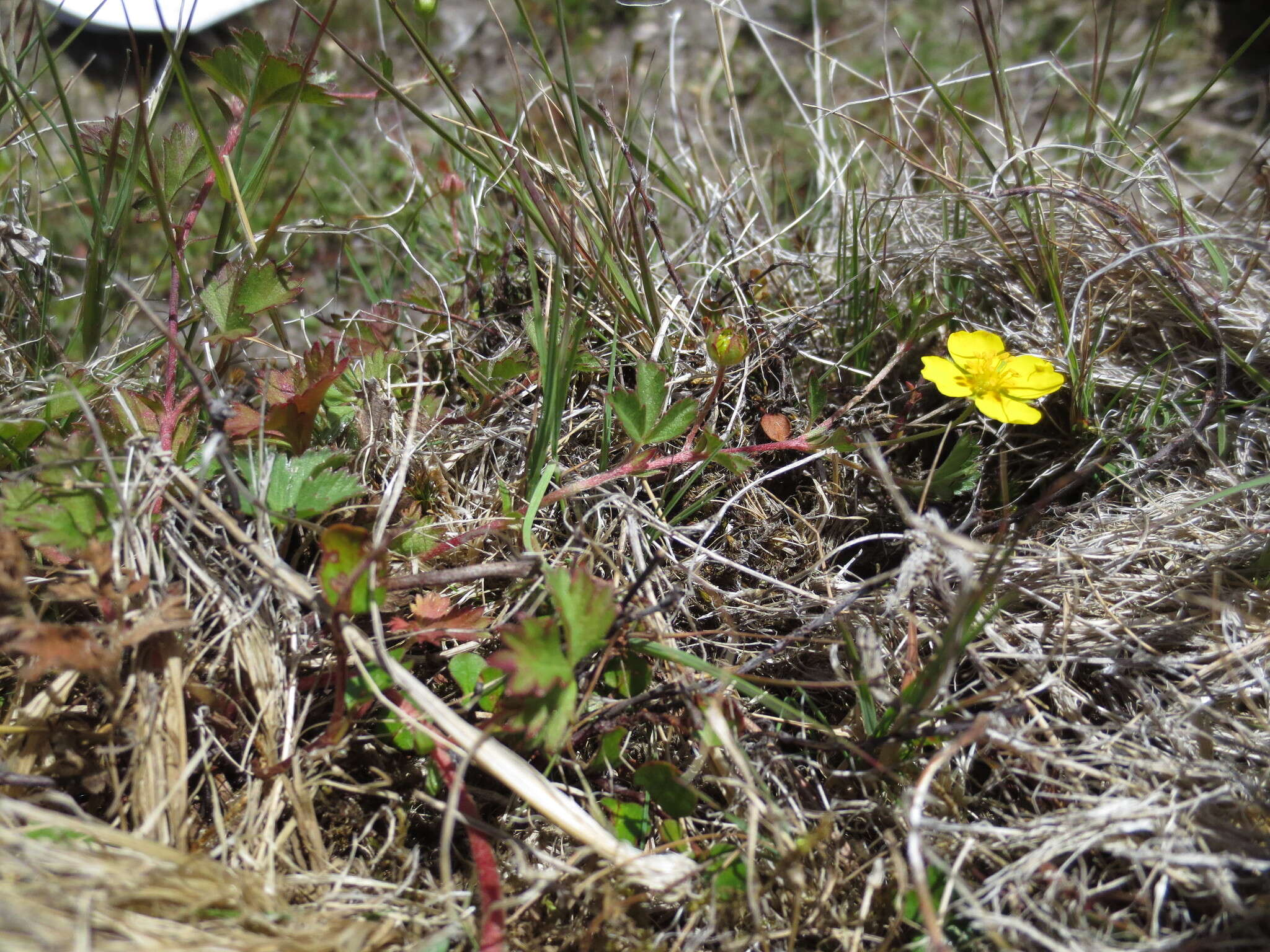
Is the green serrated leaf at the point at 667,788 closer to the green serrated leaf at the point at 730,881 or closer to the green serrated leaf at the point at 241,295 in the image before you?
the green serrated leaf at the point at 730,881

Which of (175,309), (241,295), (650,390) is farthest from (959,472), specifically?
(175,309)

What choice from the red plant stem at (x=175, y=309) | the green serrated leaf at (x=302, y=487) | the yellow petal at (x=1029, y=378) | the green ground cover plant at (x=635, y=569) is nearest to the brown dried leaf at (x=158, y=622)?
the green ground cover plant at (x=635, y=569)

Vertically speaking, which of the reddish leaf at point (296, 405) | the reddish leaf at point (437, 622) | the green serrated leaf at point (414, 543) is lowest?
the reddish leaf at point (437, 622)

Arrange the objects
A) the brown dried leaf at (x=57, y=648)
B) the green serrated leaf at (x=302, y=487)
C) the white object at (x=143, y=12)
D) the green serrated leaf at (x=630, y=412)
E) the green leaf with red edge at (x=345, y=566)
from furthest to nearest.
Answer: the white object at (x=143, y=12), the green serrated leaf at (x=630, y=412), the green serrated leaf at (x=302, y=487), the green leaf with red edge at (x=345, y=566), the brown dried leaf at (x=57, y=648)

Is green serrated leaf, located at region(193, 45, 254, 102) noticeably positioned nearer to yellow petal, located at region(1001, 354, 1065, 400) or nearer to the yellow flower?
the yellow flower

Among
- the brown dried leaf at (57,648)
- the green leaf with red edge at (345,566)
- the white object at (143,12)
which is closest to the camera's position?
Result: the brown dried leaf at (57,648)

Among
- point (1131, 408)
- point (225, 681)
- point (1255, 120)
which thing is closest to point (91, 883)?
point (225, 681)
